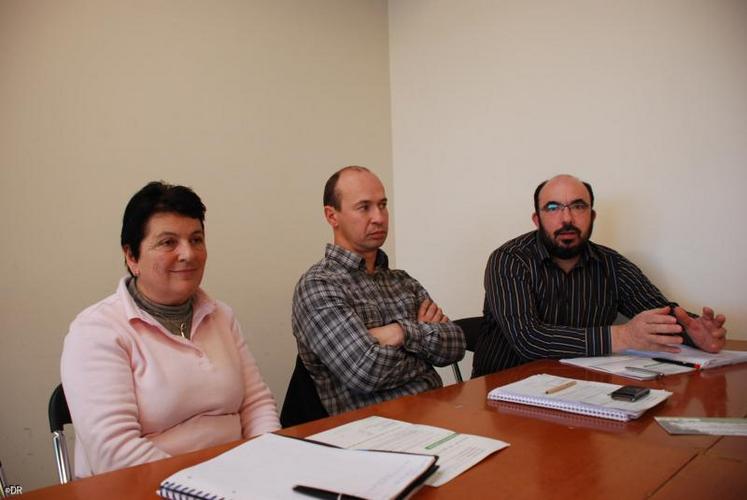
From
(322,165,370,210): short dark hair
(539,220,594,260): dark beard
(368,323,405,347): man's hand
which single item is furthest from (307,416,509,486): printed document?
(539,220,594,260): dark beard

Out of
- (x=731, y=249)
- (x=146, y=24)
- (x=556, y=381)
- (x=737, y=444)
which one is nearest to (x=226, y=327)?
(x=556, y=381)

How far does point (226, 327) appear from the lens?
169 cm

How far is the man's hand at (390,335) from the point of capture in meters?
1.81

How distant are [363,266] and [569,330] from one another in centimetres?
80

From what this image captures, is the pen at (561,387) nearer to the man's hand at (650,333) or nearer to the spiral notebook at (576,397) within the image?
the spiral notebook at (576,397)

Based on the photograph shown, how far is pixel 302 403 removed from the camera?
6.07ft

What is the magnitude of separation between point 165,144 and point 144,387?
1.45 m

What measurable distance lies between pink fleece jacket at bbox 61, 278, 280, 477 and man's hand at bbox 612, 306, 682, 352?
1214 millimetres

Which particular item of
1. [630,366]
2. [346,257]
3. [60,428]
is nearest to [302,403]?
[346,257]

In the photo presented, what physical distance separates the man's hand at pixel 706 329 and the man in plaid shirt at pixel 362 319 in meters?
0.81

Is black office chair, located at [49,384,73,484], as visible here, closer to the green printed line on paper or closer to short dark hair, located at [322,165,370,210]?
the green printed line on paper

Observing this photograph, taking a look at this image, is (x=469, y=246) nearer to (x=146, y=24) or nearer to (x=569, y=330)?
(x=569, y=330)

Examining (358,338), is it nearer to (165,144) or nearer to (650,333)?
(650,333)

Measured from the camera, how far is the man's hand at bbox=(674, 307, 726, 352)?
1.89 meters
